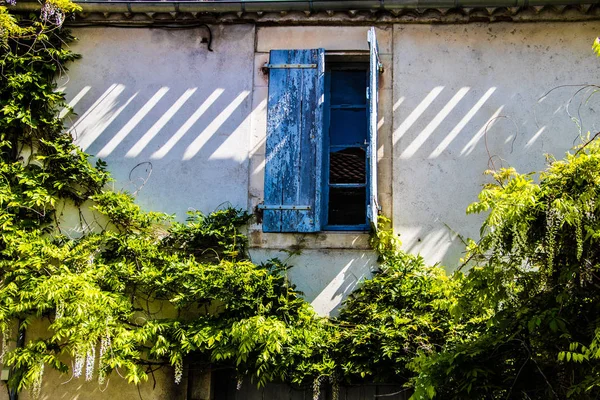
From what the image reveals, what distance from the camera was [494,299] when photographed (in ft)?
18.8

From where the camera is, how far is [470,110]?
300 inches

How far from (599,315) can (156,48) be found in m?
4.61

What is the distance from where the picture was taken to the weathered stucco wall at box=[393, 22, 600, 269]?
7418 millimetres

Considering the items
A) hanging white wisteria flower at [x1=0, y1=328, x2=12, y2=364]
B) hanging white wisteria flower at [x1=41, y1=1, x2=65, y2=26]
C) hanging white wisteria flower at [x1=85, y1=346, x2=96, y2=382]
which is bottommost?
hanging white wisteria flower at [x1=85, y1=346, x2=96, y2=382]

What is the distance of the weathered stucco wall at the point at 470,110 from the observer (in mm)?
7418

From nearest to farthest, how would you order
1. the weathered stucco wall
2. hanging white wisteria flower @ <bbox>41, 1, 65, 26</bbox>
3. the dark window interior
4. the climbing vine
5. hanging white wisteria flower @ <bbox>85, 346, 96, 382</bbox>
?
the climbing vine
hanging white wisteria flower @ <bbox>85, 346, 96, 382</bbox>
the weathered stucco wall
the dark window interior
hanging white wisteria flower @ <bbox>41, 1, 65, 26</bbox>

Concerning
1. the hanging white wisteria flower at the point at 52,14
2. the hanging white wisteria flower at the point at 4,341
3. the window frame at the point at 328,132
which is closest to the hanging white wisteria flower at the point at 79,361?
the hanging white wisteria flower at the point at 4,341

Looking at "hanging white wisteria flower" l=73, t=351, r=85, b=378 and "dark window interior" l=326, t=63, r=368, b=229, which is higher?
"dark window interior" l=326, t=63, r=368, b=229

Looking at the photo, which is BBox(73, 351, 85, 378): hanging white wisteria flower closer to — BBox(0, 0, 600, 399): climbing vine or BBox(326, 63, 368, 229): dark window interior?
BBox(0, 0, 600, 399): climbing vine

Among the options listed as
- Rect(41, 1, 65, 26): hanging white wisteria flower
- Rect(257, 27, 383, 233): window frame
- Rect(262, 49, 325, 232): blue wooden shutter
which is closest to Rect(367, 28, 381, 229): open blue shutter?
Rect(257, 27, 383, 233): window frame

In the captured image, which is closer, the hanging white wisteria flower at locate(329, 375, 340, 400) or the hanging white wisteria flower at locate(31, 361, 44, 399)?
the hanging white wisteria flower at locate(329, 375, 340, 400)

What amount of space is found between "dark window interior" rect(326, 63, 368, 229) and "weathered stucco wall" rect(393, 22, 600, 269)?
0.34m

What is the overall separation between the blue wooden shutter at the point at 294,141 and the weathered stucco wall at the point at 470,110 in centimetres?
69

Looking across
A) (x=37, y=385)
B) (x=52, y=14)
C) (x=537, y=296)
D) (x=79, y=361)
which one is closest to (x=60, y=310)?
(x=79, y=361)
